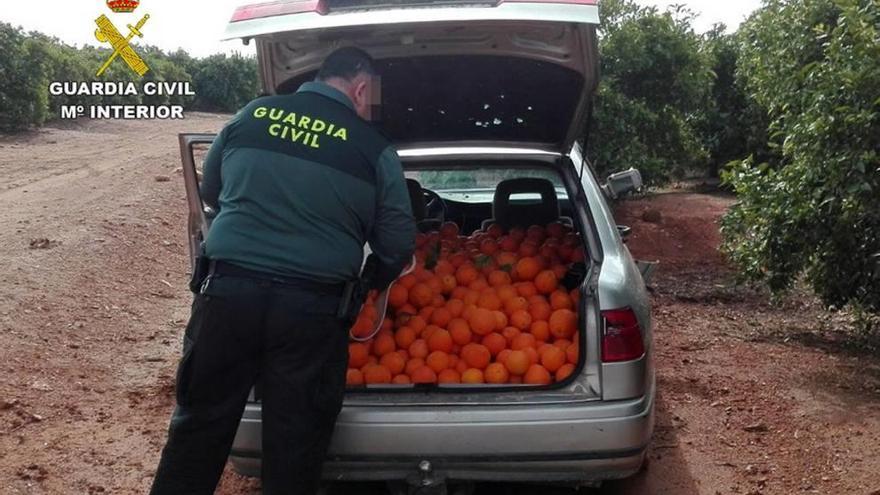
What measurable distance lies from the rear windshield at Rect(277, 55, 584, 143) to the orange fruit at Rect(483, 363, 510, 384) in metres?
1.33

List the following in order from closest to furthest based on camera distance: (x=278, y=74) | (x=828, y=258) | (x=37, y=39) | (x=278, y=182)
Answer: (x=278, y=182) < (x=278, y=74) < (x=828, y=258) < (x=37, y=39)

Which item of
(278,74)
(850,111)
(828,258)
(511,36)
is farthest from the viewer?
(828,258)

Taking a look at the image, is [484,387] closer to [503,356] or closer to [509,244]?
[503,356]

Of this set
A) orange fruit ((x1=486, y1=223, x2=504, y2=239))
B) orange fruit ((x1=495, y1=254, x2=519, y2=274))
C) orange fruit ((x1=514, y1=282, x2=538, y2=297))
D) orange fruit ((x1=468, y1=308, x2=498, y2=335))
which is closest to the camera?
orange fruit ((x1=468, y1=308, x2=498, y2=335))

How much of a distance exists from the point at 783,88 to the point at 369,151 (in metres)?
4.47

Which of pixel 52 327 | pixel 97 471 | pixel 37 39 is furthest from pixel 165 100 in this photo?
pixel 97 471

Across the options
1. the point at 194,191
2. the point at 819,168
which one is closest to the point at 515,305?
the point at 194,191

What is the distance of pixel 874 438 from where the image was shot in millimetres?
4918

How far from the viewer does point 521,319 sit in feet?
13.6

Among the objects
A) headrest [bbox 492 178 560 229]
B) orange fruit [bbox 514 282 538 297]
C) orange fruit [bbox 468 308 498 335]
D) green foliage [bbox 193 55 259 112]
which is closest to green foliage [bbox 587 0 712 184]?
headrest [bbox 492 178 560 229]

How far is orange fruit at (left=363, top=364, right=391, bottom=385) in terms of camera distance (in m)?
3.92

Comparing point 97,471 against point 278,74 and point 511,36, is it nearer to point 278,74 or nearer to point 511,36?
point 278,74

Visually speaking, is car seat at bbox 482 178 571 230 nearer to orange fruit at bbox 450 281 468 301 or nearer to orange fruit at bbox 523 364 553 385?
orange fruit at bbox 450 281 468 301

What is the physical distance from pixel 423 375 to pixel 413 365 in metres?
0.10
